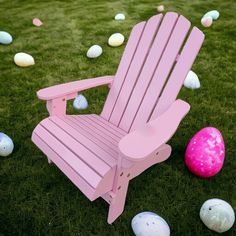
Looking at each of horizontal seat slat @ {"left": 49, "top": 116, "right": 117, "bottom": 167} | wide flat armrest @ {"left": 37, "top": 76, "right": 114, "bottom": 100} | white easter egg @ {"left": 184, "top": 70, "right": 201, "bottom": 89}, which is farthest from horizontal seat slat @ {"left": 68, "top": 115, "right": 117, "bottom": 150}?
white easter egg @ {"left": 184, "top": 70, "right": 201, "bottom": 89}

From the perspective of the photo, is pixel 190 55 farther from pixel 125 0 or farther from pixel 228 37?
pixel 125 0

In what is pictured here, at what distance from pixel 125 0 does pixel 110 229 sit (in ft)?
19.6

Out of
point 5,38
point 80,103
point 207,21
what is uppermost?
point 207,21

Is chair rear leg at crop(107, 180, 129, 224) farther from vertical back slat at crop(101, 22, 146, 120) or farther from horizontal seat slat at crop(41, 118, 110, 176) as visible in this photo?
vertical back slat at crop(101, 22, 146, 120)

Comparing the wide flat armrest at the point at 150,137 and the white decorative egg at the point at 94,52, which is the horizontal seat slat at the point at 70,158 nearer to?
the wide flat armrest at the point at 150,137

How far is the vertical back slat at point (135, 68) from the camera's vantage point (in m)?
2.69

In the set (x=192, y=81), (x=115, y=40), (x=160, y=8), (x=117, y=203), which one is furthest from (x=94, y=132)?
(x=160, y=8)

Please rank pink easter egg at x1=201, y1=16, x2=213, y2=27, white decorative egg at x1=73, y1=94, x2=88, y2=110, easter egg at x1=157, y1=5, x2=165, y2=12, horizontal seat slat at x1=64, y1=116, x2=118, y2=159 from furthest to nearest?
easter egg at x1=157, y1=5, x2=165, y2=12 < pink easter egg at x1=201, y1=16, x2=213, y2=27 < white decorative egg at x1=73, y1=94, x2=88, y2=110 < horizontal seat slat at x1=64, y1=116, x2=118, y2=159

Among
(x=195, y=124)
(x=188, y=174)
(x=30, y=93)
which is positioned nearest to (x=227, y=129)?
(x=195, y=124)

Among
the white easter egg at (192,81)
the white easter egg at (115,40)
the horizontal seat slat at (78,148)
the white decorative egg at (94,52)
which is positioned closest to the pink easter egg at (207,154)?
the horizontal seat slat at (78,148)

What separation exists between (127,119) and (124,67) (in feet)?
1.52

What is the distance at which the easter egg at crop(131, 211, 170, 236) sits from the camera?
2.05 m

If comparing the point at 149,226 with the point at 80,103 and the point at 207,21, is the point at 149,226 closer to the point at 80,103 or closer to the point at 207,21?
the point at 80,103

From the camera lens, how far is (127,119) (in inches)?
105
